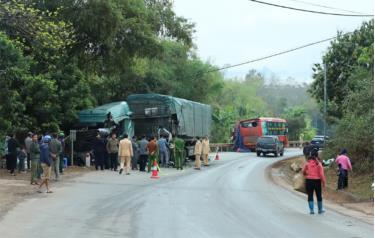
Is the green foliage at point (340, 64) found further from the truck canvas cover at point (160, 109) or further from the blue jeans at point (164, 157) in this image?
the blue jeans at point (164, 157)

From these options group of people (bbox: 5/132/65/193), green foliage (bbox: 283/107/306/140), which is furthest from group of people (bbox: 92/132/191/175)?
green foliage (bbox: 283/107/306/140)

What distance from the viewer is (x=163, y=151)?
29750 mm

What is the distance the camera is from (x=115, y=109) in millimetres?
29984

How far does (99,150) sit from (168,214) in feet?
44.2

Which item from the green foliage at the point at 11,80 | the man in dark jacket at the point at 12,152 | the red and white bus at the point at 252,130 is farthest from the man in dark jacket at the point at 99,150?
the red and white bus at the point at 252,130

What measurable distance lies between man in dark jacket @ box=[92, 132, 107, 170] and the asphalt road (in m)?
4.82

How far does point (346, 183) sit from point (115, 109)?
12465mm

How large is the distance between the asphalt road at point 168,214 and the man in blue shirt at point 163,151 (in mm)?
7601

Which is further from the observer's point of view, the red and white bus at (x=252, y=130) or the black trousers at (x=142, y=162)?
the red and white bus at (x=252, y=130)

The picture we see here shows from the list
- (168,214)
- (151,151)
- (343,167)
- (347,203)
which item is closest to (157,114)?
(151,151)

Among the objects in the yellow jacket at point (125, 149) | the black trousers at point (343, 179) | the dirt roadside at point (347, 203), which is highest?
the yellow jacket at point (125, 149)

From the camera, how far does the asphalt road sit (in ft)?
37.4

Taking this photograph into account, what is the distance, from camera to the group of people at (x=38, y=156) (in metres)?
18.5

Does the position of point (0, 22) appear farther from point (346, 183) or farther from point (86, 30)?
point (346, 183)
